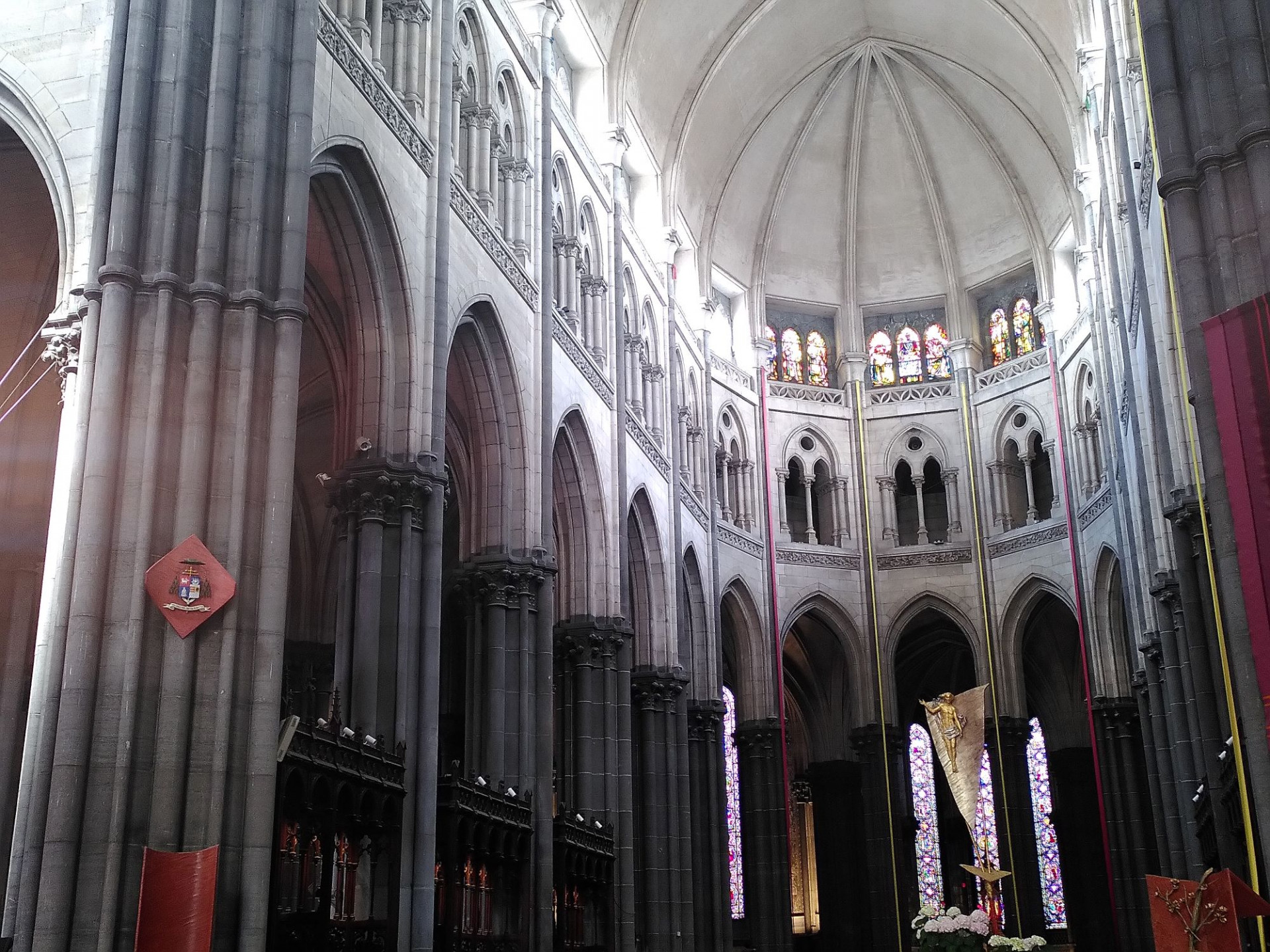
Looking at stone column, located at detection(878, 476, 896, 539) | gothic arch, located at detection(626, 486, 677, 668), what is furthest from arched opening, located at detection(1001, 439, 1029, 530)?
gothic arch, located at detection(626, 486, 677, 668)

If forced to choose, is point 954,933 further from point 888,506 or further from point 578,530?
point 888,506

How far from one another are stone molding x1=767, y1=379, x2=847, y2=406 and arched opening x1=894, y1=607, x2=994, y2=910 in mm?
5868

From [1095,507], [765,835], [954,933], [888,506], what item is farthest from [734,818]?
[954,933]

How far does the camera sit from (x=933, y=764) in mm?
38688

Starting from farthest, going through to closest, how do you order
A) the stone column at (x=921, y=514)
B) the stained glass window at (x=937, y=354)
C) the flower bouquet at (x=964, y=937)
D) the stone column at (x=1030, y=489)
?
the stained glass window at (x=937, y=354) → the stone column at (x=921, y=514) → the stone column at (x=1030, y=489) → the flower bouquet at (x=964, y=937)

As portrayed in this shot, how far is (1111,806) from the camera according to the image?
103 feet

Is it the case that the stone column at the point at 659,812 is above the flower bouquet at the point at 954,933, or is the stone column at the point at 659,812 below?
above

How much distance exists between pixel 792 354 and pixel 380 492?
2283 cm

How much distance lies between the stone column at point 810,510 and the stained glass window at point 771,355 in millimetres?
2786

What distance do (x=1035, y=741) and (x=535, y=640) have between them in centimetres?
2150

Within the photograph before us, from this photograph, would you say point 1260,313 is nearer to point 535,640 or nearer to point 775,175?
point 535,640

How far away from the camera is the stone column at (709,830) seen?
29.6 m

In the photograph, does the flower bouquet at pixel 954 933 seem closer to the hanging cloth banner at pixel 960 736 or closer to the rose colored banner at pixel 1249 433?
the rose colored banner at pixel 1249 433

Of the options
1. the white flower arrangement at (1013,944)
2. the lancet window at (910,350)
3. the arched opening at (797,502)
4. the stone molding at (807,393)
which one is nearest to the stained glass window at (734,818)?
the arched opening at (797,502)
